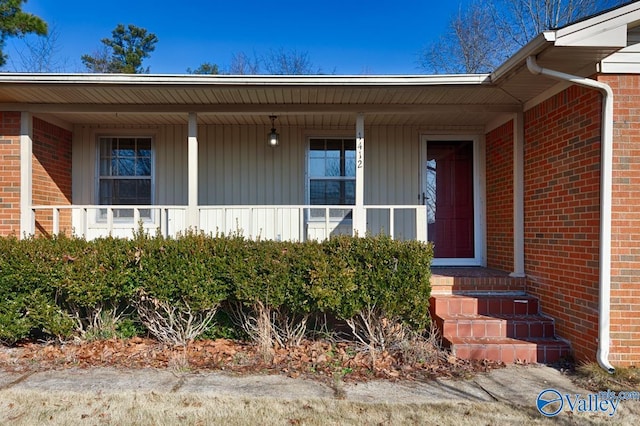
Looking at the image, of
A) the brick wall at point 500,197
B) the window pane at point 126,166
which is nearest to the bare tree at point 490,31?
the brick wall at point 500,197

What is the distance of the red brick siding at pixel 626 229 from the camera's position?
3889 millimetres

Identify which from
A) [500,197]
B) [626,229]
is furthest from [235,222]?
[626,229]

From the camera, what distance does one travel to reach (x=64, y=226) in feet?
20.1

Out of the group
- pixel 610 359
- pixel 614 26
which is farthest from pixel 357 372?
pixel 614 26

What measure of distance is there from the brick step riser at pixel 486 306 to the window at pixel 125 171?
485cm

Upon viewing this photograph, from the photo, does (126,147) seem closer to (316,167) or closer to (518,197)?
(316,167)

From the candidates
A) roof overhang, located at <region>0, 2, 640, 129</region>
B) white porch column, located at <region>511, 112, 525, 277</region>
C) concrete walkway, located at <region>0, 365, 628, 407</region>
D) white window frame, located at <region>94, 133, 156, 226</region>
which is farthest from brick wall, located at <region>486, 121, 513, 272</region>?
white window frame, located at <region>94, 133, 156, 226</region>

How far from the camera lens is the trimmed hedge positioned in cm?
433

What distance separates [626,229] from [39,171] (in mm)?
7213

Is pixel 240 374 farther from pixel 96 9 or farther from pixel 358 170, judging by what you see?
pixel 96 9

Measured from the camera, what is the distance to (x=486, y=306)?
4.80 metres

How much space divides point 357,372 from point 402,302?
2.87 feet

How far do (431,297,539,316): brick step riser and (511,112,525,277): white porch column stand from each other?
46 centimetres

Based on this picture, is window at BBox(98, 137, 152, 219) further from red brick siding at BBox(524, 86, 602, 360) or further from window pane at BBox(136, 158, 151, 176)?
red brick siding at BBox(524, 86, 602, 360)
